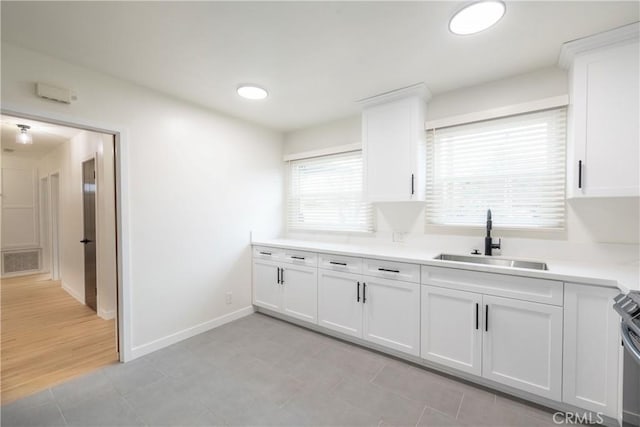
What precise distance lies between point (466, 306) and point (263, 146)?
296 cm

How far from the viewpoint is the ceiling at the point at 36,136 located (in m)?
3.37

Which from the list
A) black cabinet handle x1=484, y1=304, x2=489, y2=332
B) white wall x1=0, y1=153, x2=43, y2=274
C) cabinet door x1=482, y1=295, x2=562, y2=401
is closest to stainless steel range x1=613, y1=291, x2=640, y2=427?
cabinet door x1=482, y1=295, x2=562, y2=401

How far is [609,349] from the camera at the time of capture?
1.52 m

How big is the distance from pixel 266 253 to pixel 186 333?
1.17 meters

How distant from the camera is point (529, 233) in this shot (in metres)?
2.23

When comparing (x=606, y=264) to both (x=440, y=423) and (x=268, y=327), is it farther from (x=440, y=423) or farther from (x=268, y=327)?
(x=268, y=327)

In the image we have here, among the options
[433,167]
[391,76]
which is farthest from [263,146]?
[433,167]

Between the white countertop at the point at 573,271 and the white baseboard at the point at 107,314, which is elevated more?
the white countertop at the point at 573,271

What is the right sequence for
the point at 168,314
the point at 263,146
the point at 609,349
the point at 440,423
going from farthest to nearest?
the point at 263,146 < the point at 168,314 < the point at 440,423 < the point at 609,349

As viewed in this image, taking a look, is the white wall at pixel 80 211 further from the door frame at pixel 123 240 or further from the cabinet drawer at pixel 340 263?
the cabinet drawer at pixel 340 263

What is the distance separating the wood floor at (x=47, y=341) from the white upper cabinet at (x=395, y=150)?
9.80ft

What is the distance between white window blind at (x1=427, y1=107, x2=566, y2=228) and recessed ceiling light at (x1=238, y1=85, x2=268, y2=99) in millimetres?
1719

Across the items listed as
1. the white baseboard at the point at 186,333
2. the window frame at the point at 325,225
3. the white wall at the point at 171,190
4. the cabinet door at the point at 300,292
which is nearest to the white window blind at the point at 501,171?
the window frame at the point at 325,225

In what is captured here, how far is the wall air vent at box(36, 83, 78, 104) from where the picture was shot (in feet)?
6.14
